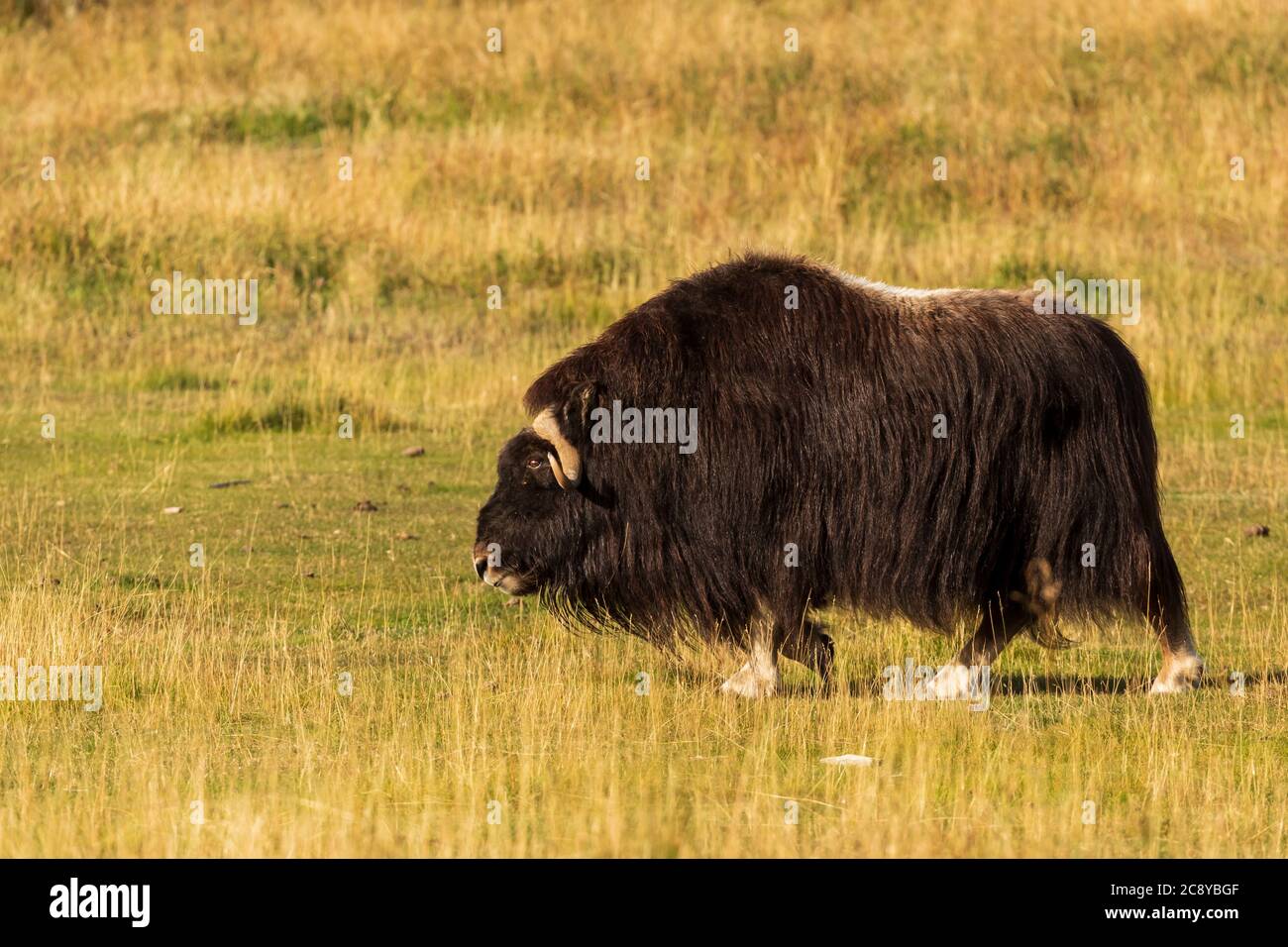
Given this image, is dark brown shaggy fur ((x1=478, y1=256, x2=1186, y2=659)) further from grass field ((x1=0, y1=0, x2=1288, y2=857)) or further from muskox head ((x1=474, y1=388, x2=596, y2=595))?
grass field ((x1=0, y1=0, x2=1288, y2=857))

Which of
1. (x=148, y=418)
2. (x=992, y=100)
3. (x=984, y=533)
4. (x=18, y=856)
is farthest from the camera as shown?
(x=992, y=100)

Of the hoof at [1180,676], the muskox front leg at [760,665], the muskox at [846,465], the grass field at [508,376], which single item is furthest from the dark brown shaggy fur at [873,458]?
the grass field at [508,376]

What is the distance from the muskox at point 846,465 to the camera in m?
8.73

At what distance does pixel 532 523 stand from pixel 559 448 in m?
0.39

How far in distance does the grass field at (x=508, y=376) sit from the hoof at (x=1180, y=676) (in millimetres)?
83

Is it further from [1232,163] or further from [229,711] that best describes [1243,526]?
[1232,163]

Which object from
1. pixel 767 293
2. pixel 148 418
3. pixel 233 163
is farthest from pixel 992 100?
pixel 767 293

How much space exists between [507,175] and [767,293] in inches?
620

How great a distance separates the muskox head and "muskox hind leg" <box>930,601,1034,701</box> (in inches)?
64.0

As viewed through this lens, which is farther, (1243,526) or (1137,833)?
(1243,526)

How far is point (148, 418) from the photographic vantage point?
17.3 metres

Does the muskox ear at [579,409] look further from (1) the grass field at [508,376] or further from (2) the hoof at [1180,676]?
(2) the hoof at [1180,676]

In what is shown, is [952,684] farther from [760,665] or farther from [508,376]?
[508,376]

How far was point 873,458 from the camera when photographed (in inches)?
344
